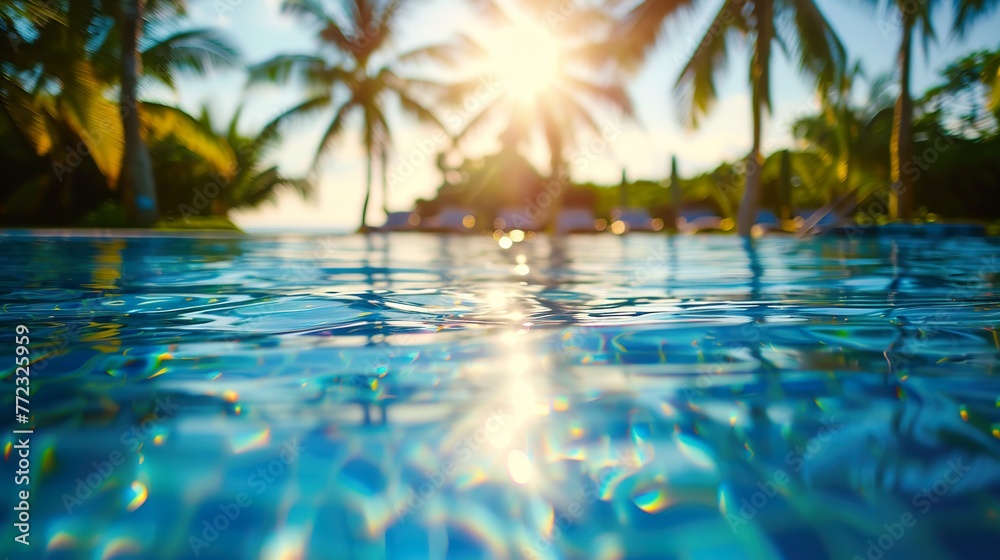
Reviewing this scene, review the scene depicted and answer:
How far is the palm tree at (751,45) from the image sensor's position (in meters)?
10.2

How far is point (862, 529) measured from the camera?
2.87 feet

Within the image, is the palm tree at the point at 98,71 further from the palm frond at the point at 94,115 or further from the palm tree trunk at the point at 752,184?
the palm tree trunk at the point at 752,184

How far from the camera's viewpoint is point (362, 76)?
49.7 feet

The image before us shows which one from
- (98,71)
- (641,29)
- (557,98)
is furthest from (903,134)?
(98,71)

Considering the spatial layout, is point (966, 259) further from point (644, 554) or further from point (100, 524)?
point (100, 524)

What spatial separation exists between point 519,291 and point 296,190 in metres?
15.1

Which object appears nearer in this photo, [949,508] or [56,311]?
[949,508]

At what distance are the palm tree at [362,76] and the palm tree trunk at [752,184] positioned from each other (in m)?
7.28

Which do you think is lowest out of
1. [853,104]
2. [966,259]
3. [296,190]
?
[966,259]

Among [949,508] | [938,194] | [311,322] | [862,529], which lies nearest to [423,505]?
[862,529]

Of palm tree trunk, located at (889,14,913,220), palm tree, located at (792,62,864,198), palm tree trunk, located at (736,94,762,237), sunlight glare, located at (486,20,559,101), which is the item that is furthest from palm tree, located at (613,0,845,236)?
sunlight glare, located at (486,20,559,101)

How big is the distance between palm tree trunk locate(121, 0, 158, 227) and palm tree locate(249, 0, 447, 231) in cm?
444

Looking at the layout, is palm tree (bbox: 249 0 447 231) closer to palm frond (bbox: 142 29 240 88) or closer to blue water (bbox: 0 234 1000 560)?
palm frond (bbox: 142 29 240 88)

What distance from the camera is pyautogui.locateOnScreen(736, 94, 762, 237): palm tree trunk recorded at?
10.3 metres
